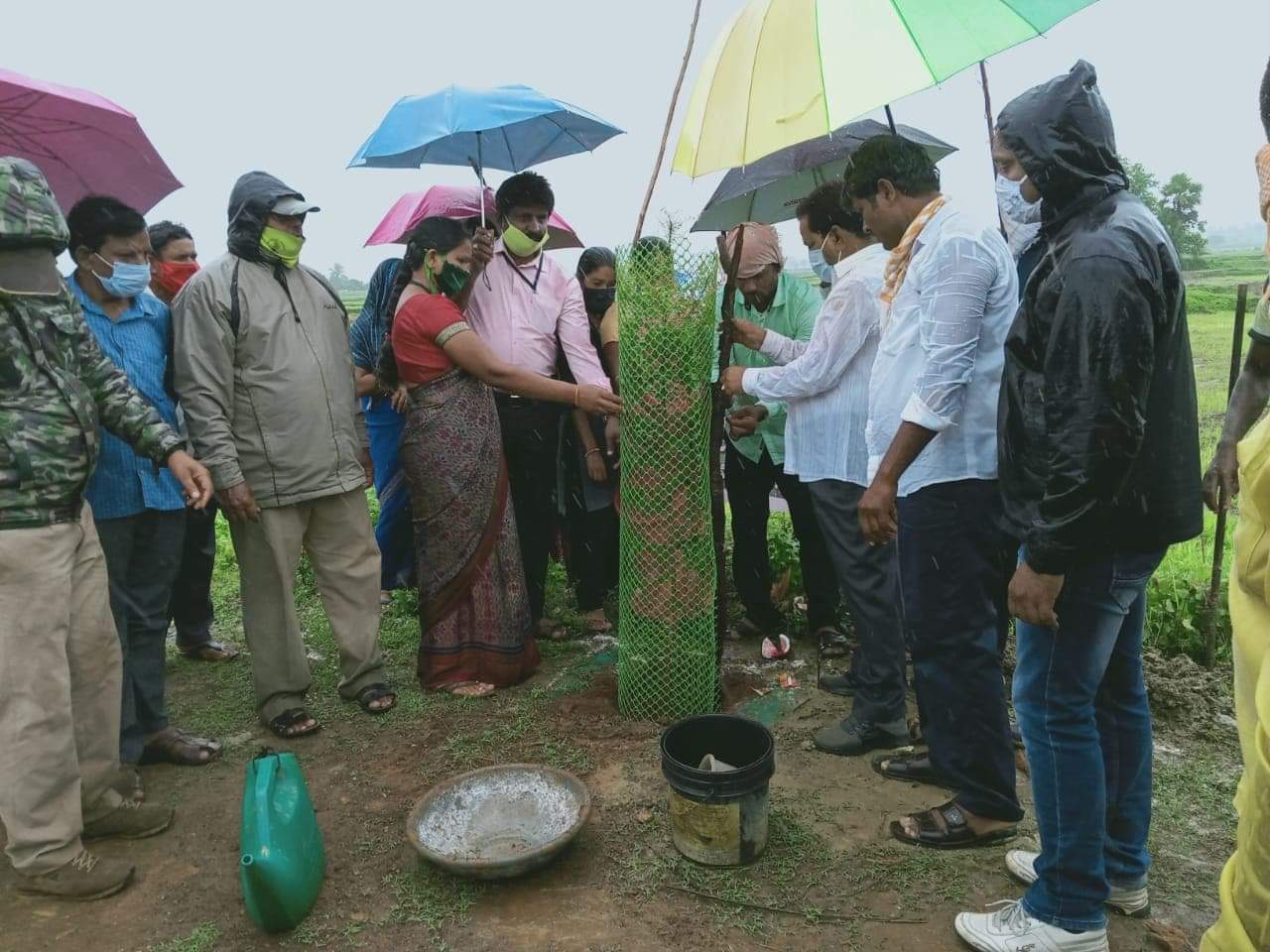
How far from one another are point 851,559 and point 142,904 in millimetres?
2731

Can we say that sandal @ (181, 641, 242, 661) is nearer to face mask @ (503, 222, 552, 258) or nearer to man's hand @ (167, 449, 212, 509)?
man's hand @ (167, 449, 212, 509)

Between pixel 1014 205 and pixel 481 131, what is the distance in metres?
2.70

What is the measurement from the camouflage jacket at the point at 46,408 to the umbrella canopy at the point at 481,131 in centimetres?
197

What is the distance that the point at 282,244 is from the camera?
353 cm

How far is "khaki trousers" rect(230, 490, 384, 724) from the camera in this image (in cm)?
365

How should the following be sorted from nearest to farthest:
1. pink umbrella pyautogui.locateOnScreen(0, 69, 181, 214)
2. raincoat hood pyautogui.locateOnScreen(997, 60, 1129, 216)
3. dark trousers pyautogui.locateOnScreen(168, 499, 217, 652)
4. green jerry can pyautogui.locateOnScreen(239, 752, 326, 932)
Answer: raincoat hood pyautogui.locateOnScreen(997, 60, 1129, 216)
green jerry can pyautogui.locateOnScreen(239, 752, 326, 932)
pink umbrella pyautogui.locateOnScreen(0, 69, 181, 214)
dark trousers pyautogui.locateOnScreen(168, 499, 217, 652)

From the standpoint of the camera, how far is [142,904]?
2701 millimetres

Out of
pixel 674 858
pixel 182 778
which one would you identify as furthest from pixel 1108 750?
pixel 182 778

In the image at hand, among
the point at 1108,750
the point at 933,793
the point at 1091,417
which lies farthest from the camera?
the point at 933,793

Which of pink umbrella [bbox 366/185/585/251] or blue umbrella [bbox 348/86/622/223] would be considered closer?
blue umbrella [bbox 348/86/622/223]

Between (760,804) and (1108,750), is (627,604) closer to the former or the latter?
→ (760,804)

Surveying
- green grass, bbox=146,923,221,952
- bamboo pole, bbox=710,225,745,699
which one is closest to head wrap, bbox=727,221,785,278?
bamboo pole, bbox=710,225,745,699

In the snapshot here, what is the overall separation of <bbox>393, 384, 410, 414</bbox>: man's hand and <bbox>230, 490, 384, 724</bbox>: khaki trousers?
1.60 feet

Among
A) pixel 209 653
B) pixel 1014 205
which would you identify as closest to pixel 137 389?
pixel 209 653
